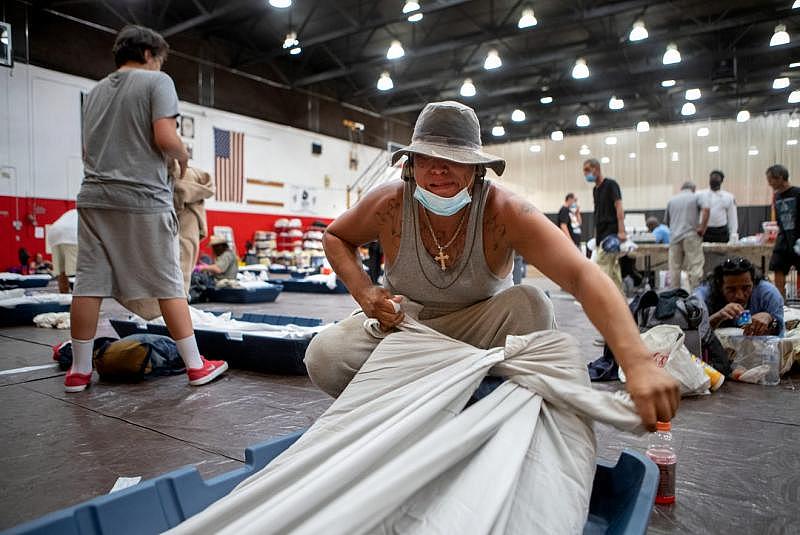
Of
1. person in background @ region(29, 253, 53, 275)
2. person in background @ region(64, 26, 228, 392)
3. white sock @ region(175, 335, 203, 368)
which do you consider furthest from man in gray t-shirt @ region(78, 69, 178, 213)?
person in background @ region(29, 253, 53, 275)

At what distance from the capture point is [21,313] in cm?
398

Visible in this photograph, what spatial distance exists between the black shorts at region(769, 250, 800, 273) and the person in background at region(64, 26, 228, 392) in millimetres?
4613

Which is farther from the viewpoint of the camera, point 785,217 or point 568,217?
point 568,217

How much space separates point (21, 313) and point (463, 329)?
13.1 ft

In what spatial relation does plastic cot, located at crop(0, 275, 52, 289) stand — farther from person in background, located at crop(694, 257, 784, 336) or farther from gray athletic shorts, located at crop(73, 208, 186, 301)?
person in background, located at crop(694, 257, 784, 336)

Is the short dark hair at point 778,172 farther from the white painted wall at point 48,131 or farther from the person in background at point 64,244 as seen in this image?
the white painted wall at point 48,131

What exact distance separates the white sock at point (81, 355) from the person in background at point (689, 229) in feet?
18.4

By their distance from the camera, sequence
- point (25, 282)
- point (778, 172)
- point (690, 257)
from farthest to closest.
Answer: point (25, 282)
point (690, 257)
point (778, 172)

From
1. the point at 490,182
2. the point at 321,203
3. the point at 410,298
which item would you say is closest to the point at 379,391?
the point at 410,298

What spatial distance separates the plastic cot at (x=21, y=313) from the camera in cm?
393

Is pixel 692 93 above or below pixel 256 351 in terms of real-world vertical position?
above

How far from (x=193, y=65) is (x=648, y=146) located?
1219cm

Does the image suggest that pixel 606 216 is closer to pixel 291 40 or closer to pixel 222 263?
pixel 222 263

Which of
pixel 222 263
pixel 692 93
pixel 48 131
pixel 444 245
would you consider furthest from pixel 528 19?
pixel 444 245
